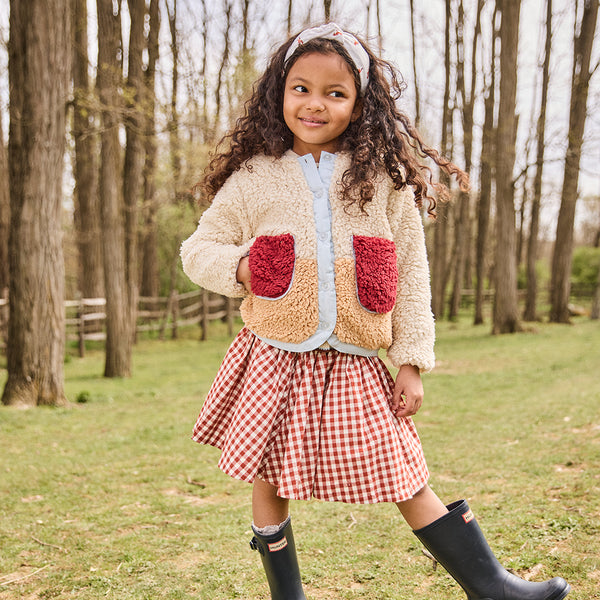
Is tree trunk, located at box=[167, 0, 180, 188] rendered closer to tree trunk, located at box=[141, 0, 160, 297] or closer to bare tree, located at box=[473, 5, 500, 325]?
tree trunk, located at box=[141, 0, 160, 297]

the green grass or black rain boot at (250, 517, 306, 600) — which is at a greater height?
Answer: black rain boot at (250, 517, 306, 600)

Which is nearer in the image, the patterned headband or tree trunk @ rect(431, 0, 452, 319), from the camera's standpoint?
the patterned headband

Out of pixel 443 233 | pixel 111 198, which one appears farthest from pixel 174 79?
pixel 443 233

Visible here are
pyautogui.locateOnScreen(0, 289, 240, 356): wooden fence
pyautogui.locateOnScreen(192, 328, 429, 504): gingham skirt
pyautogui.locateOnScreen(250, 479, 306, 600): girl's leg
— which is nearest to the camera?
pyautogui.locateOnScreen(192, 328, 429, 504): gingham skirt

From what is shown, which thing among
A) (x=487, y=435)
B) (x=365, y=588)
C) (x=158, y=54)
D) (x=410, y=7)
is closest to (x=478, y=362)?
(x=487, y=435)

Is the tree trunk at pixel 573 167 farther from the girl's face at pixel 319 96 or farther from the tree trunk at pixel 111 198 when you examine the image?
the girl's face at pixel 319 96

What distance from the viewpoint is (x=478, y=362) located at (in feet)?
32.2

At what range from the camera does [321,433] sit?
1771 millimetres

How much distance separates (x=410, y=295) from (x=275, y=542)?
834mm

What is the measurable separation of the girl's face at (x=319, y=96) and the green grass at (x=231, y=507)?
1.59m

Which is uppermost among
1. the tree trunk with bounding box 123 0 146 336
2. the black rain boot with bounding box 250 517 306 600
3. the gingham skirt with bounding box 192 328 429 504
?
the tree trunk with bounding box 123 0 146 336

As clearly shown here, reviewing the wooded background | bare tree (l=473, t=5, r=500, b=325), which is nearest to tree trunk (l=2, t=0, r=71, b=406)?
the wooded background

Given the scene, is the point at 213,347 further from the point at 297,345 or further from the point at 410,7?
the point at 297,345

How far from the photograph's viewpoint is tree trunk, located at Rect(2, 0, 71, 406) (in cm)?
603
